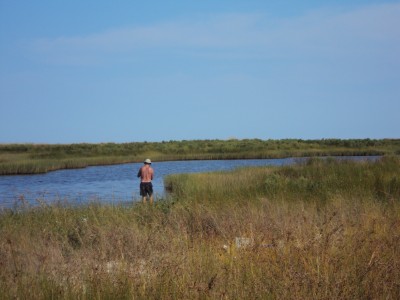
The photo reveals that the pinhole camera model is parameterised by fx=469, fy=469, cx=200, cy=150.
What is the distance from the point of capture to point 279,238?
629 cm

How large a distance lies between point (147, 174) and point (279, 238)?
11100 mm

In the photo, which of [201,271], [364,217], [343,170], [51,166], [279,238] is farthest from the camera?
[51,166]

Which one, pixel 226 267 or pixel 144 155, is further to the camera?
pixel 144 155

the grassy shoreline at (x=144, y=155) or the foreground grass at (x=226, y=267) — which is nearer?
the foreground grass at (x=226, y=267)

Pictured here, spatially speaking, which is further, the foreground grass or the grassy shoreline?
the grassy shoreline

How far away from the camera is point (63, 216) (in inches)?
401

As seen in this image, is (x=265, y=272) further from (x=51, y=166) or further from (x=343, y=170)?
(x=51, y=166)

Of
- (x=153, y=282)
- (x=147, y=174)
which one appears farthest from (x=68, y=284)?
(x=147, y=174)

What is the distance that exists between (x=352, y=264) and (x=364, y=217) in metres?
2.86

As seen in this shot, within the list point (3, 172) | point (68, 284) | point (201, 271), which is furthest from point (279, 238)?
point (3, 172)

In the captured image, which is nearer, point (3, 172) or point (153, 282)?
point (153, 282)

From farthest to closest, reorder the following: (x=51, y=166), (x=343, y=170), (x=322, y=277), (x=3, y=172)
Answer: (x=51, y=166)
(x=3, y=172)
(x=343, y=170)
(x=322, y=277)

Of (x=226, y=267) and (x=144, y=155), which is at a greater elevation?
(x=144, y=155)

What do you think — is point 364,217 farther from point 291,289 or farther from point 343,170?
point 343,170
